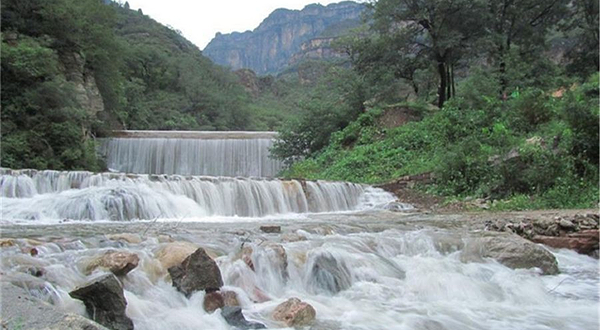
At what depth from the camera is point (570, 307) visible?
4.29m

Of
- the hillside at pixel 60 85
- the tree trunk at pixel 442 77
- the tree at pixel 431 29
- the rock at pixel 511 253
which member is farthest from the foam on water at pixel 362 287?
the tree trunk at pixel 442 77

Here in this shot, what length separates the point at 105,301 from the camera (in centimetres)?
310

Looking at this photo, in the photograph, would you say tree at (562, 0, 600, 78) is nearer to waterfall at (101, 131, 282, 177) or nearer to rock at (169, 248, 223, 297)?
waterfall at (101, 131, 282, 177)

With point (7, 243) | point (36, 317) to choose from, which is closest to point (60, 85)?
point (7, 243)

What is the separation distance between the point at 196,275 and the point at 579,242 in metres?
5.35

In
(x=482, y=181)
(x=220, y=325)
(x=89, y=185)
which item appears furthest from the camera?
(x=482, y=181)

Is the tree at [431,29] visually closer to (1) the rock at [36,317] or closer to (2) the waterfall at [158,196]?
(2) the waterfall at [158,196]

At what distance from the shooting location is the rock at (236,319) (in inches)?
135

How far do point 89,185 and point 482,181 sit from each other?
30.5 ft

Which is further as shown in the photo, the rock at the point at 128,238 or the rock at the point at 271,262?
the rock at the point at 128,238

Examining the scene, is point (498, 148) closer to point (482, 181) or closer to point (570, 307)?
point (482, 181)

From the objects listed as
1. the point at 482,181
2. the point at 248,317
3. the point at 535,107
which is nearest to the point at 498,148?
the point at 482,181

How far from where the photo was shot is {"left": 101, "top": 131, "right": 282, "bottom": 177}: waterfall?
20969 mm

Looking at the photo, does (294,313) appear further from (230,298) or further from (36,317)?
(36,317)
